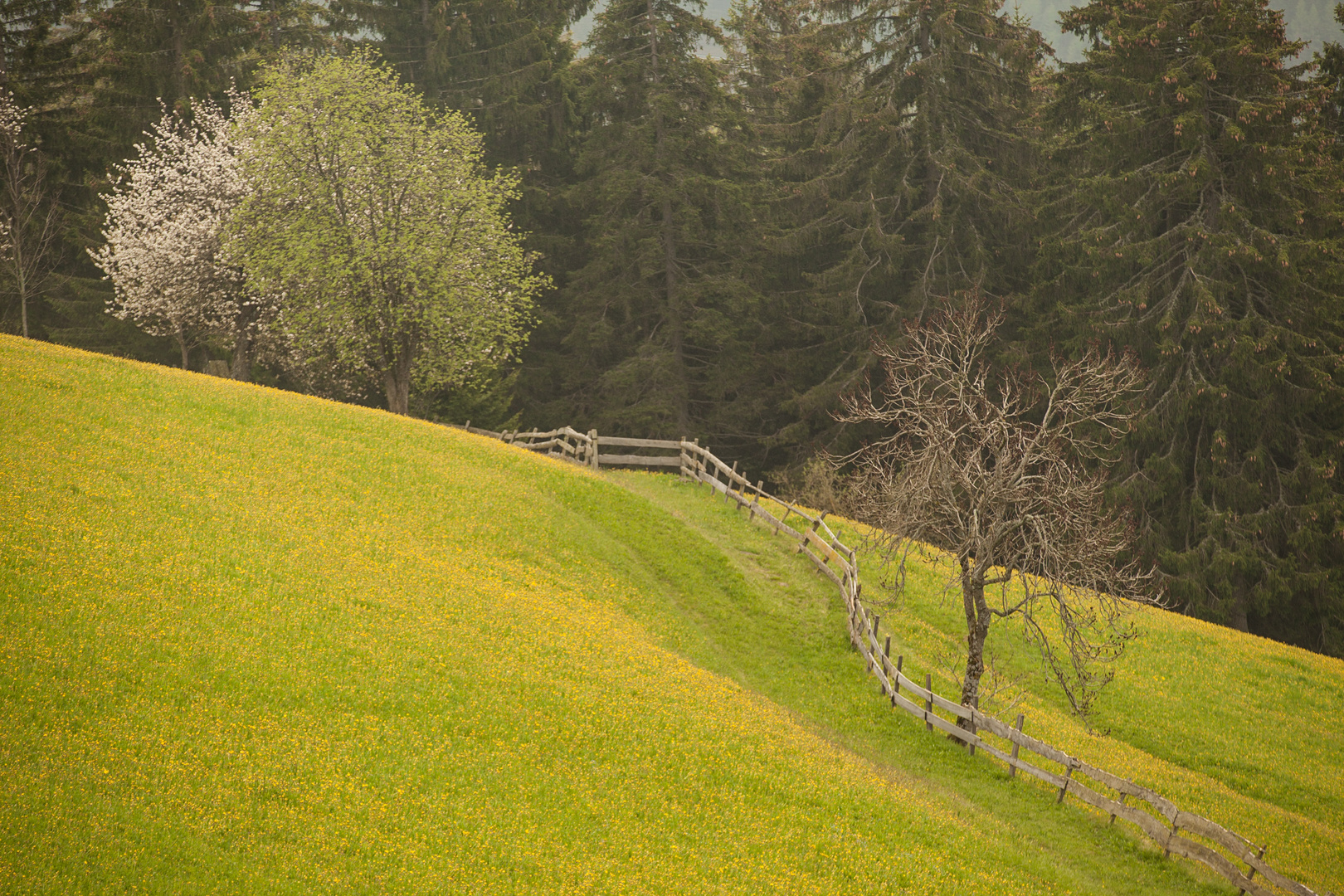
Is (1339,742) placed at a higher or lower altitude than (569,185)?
lower

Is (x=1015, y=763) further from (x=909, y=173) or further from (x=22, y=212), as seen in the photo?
(x=22, y=212)

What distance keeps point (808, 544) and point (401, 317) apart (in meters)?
18.4

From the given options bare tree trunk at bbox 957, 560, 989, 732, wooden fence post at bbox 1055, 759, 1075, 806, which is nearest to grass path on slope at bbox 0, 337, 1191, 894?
wooden fence post at bbox 1055, 759, 1075, 806

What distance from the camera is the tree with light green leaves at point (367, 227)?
3491 centimetres

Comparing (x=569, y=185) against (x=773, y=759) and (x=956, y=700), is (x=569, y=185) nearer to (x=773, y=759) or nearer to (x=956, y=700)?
(x=956, y=700)

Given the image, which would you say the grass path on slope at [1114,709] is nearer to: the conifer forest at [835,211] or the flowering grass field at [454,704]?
the flowering grass field at [454,704]

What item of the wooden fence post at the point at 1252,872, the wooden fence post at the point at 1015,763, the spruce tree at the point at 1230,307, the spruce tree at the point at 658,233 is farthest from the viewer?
the spruce tree at the point at 658,233

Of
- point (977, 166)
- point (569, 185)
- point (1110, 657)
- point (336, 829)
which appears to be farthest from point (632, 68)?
point (336, 829)

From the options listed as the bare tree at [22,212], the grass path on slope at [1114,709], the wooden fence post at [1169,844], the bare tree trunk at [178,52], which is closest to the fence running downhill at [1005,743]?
the wooden fence post at [1169,844]

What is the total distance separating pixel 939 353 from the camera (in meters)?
20.1

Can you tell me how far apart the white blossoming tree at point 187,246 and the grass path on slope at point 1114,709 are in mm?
23576

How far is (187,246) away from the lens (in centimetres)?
3866

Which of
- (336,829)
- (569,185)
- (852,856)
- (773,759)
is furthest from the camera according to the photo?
(569,185)

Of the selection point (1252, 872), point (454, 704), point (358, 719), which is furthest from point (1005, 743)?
point (358, 719)
